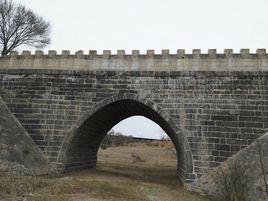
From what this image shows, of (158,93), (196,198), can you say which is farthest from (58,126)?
(196,198)

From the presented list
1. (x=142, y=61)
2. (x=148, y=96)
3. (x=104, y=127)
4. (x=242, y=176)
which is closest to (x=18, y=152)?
(x=104, y=127)

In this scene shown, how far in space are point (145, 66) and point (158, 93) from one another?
164cm

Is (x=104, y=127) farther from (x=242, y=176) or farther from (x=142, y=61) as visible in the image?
(x=242, y=176)

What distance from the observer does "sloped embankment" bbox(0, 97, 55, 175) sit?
13734mm

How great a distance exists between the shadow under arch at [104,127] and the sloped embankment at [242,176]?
0.84 meters

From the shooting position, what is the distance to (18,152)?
14.1 metres

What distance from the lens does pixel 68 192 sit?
10.9 meters

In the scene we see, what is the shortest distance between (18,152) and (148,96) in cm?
683

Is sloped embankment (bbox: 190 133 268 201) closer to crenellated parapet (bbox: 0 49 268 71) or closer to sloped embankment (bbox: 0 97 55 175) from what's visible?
crenellated parapet (bbox: 0 49 268 71)

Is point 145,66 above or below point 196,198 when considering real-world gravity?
above

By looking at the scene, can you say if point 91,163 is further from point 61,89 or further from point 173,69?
point 173,69

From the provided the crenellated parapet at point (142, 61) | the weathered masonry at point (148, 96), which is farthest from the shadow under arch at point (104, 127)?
the crenellated parapet at point (142, 61)

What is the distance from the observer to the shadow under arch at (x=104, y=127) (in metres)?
13.8

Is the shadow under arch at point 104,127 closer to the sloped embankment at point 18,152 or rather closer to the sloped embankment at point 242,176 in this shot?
the sloped embankment at point 242,176
